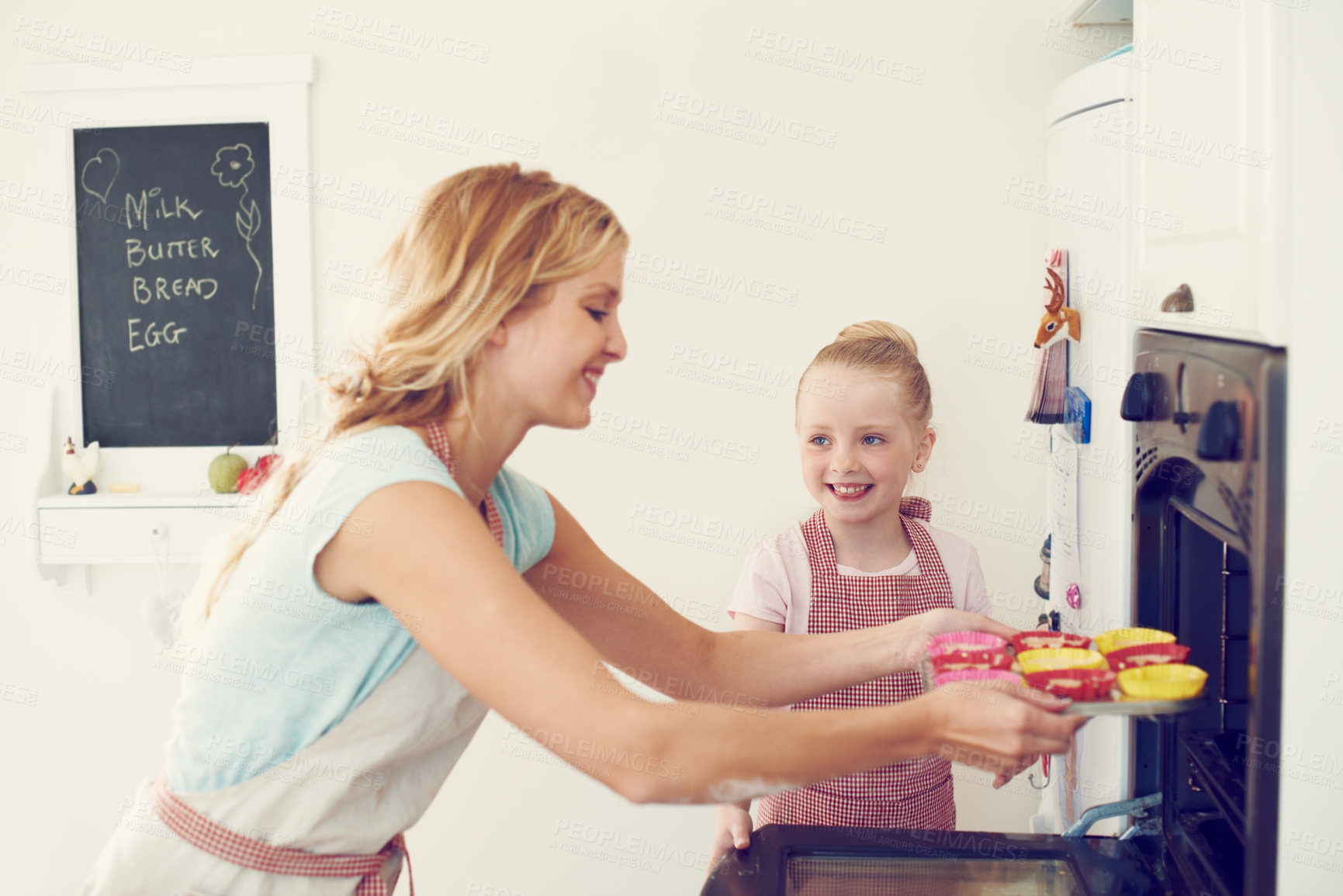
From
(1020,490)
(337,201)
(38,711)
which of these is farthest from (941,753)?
(38,711)

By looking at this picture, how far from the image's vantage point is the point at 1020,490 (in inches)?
79.6

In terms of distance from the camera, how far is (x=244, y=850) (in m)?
1.01

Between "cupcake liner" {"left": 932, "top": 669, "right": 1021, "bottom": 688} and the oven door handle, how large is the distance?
0.18 metres

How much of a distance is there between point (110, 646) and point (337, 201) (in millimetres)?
1066

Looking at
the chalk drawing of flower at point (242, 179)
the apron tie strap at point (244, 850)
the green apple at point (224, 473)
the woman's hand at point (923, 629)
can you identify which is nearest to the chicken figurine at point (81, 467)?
the green apple at point (224, 473)

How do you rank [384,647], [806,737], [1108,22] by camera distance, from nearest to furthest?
1. [806,737]
2. [384,647]
3. [1108,22]

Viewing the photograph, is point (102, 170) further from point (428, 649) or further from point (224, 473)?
point (428, 649)

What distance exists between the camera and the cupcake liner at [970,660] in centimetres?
101

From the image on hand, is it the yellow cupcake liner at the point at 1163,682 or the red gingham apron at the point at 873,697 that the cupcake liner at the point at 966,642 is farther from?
the red gingham apron at the point at 873,697

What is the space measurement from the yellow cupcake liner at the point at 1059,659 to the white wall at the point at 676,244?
1.07 m

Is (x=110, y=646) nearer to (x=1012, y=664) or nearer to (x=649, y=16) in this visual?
(x=649, y=16)

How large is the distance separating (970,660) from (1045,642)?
9cm

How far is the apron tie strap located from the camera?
1011 millimetres

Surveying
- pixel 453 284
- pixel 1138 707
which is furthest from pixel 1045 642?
pixel 453 284
